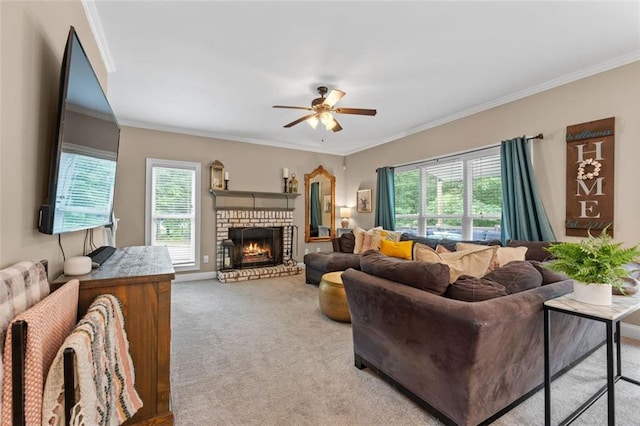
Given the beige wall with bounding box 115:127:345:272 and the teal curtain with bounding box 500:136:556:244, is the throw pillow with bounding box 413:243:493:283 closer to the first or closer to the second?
the teal curtain with bounding box 500:136:556:244

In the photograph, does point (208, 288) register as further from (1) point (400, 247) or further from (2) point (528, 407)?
(2) point (528, 407)

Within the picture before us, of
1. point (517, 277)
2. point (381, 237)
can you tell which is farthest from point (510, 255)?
point (381, 237)

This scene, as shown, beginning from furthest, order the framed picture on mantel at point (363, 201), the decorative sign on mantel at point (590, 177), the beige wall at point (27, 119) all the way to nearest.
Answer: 1. the framed picture on mantel at point (363, 201)
2. the decorative sign on mantel at point (590, 177)
3. the beige wall at point (27, 119)

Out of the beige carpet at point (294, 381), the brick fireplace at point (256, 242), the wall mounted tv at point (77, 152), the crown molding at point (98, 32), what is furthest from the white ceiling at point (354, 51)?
the beige carpet at point (294, 381)

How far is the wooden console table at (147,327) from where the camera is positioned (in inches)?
55.9

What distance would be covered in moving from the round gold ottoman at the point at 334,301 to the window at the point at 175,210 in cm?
288

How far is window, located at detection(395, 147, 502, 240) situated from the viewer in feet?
13.0

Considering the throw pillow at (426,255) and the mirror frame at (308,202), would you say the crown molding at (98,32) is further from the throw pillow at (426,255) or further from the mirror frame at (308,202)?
the mirror frame at (308,202)

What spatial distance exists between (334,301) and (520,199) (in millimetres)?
2515

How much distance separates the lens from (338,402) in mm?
1831

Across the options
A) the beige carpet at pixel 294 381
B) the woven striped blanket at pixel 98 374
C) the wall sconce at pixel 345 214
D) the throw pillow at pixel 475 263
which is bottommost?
the beige carpet at pixel 294 381

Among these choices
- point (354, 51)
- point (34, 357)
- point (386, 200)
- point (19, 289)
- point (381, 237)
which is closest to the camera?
point (34, 357)

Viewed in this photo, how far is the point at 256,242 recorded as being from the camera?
567 cm

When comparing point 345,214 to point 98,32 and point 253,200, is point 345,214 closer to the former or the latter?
point 253,200
